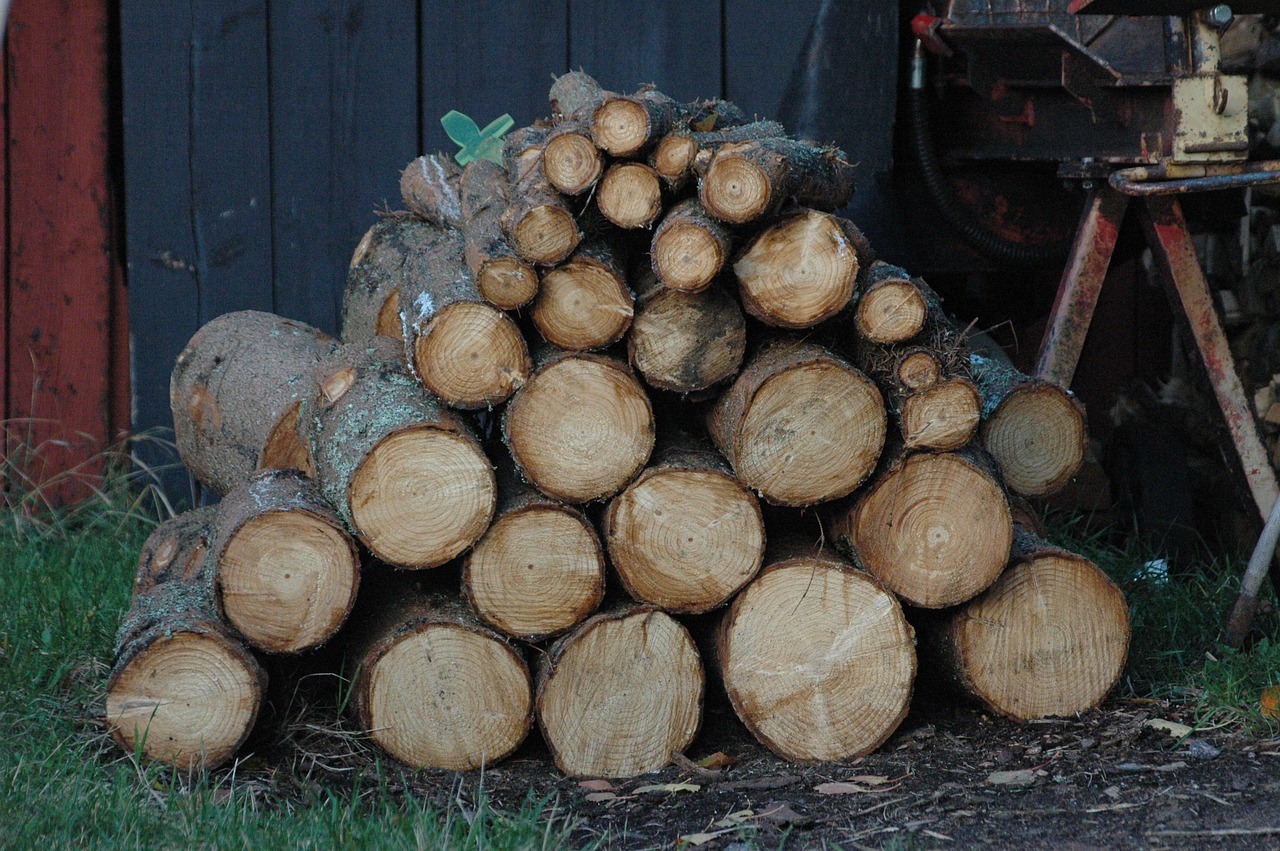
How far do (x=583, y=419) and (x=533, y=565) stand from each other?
338 mm

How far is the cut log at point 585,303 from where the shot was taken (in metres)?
2.76

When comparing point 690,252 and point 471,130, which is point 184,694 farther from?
point 471,130

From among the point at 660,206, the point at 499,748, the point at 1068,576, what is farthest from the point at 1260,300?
the point at 499,748

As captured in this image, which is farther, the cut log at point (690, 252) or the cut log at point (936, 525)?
the cut log at point (936, 525)

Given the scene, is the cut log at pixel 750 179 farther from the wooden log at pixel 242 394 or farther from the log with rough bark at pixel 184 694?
the log with rough bark at pixel 184 694

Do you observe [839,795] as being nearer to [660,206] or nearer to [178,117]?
[660,206]

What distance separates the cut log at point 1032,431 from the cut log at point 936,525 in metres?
0.39

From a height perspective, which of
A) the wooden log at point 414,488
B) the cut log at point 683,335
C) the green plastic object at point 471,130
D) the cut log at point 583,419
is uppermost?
the green plastic object at point 471,130

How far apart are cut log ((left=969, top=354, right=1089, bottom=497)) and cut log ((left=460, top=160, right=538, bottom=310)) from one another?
3.84 feet

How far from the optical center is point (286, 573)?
2.77 m

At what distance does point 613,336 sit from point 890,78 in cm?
220

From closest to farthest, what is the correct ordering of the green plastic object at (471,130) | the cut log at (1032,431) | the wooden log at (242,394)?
the cut log at (1032,431) < the wooden log at (242,394) < the green plastic object at (471,130)

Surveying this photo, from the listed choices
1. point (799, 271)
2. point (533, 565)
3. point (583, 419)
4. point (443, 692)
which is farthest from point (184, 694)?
point (799, 271)

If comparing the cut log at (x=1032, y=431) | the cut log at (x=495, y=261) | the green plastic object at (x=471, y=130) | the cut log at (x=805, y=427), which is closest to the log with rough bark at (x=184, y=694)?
the cut log at (x=495, y=261)
